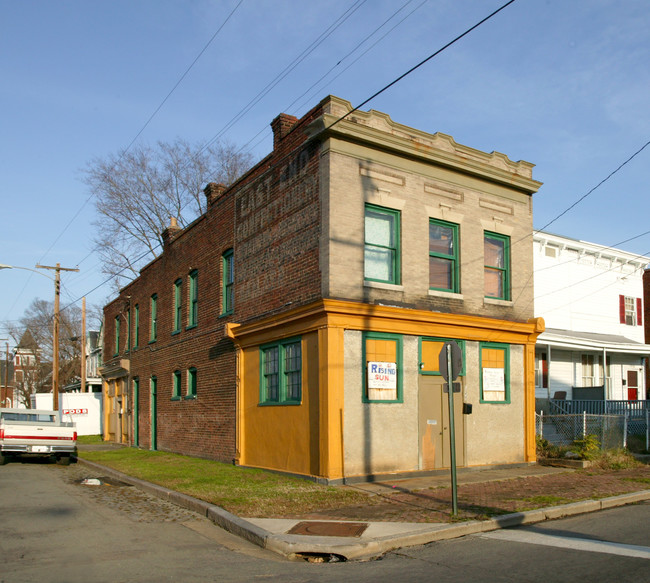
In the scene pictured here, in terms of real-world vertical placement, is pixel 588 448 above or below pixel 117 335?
below

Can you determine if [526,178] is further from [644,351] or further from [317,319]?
[644,351]

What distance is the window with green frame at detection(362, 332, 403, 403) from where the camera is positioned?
45.6 ft

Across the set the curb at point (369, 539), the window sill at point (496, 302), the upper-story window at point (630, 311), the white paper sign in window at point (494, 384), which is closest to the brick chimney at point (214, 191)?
the window sill at point (496, 302)

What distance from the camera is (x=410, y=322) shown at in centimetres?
1465

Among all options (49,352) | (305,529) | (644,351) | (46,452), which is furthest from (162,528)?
(49,352)

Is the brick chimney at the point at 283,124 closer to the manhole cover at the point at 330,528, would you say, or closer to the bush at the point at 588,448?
the manhole cover at the point at 330,528

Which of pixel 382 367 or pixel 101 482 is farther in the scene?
pixel 101 482

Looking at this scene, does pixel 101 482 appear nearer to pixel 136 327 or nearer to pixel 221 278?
pixel 221 278

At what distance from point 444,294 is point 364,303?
2.64m

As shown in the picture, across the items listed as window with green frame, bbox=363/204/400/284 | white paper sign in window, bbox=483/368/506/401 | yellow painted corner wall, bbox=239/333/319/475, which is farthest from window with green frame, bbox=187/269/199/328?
white paper sign in window, bbox=483/368/506/401

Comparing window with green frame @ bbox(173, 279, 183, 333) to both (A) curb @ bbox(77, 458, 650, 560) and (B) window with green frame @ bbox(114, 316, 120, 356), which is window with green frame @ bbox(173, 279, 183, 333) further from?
(A) curb @ bbox(77, 458, 650, 560)

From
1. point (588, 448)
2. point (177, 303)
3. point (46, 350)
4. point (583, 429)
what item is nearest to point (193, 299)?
point (177, 303)

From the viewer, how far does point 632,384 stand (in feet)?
95.5

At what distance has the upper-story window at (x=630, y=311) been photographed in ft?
96.4
